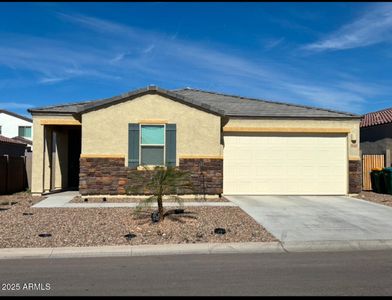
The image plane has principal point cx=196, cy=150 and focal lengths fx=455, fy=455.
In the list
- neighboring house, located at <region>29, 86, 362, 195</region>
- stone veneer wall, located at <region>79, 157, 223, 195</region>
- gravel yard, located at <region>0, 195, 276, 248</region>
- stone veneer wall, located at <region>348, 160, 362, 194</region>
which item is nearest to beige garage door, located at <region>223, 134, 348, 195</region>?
neighboring house, located at <region>29, 86, 362, 195</region>

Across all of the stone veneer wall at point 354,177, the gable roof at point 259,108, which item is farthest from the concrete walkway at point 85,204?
the stone veneer wall at point 354,177

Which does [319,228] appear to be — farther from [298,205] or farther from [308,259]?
[298,205]

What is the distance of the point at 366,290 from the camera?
6199 mm

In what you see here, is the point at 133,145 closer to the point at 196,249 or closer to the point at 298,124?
the point at 298,124

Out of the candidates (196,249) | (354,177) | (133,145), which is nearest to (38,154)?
(133,145)

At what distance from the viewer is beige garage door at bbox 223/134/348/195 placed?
60.4 feet

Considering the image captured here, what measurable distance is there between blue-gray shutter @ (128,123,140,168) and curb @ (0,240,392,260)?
7623mm

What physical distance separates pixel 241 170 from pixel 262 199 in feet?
6.46

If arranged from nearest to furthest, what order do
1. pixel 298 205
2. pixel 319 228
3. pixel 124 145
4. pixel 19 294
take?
pixel 19 294 → pixel 319 228 → pixel 298 205 → pixel 124 145

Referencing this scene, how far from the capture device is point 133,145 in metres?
16.5

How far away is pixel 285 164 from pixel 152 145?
562cm

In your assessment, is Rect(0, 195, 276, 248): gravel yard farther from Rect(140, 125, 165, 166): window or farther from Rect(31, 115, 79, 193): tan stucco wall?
Rect(31, 115, 79, 193): tan stucco wall

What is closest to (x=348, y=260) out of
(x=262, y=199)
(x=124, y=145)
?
(x=262, y=199)

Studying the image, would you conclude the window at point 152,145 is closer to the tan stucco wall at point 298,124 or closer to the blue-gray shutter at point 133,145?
the blue-gray shutter at point 133,145
